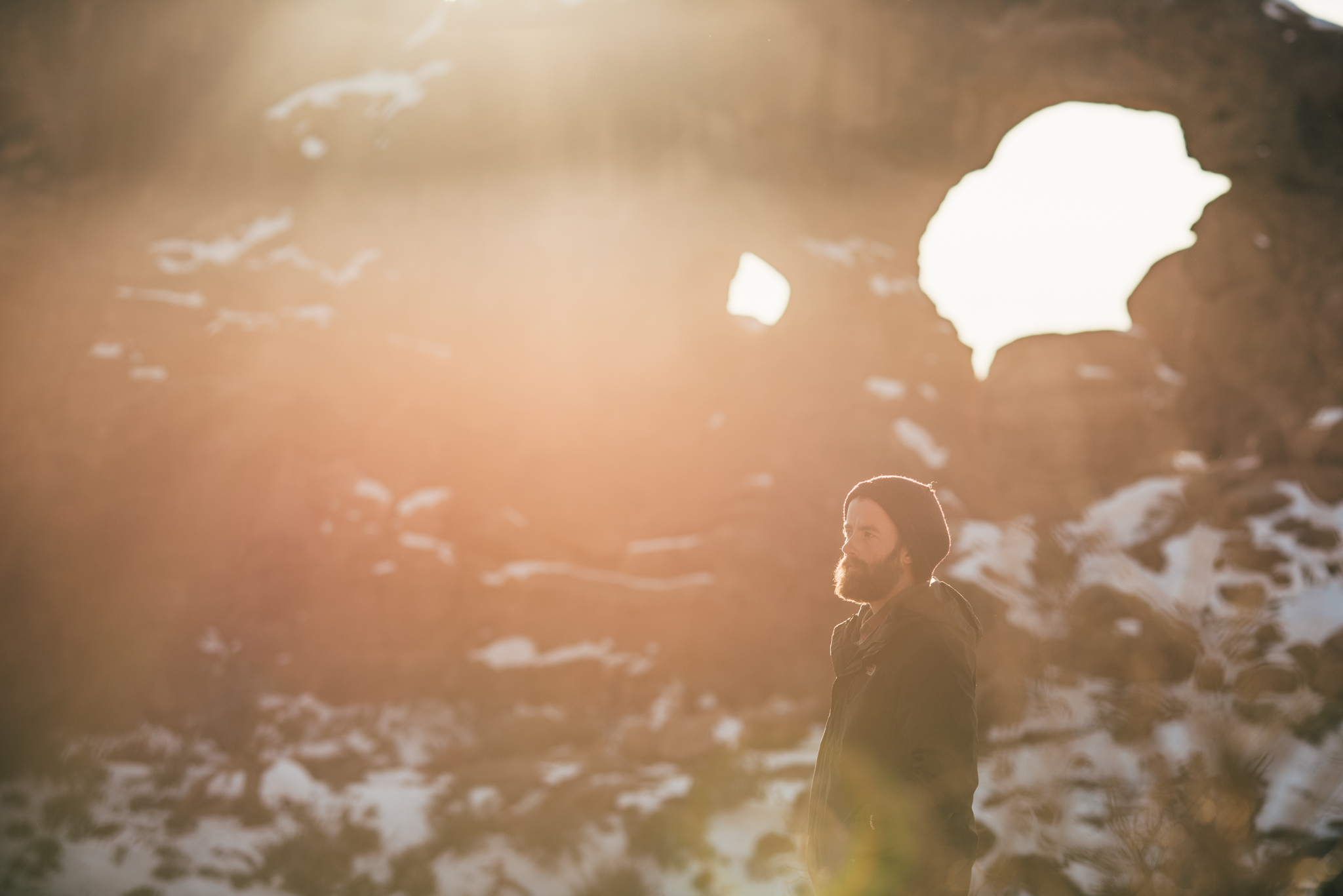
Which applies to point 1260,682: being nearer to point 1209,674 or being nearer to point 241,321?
point 1209,674

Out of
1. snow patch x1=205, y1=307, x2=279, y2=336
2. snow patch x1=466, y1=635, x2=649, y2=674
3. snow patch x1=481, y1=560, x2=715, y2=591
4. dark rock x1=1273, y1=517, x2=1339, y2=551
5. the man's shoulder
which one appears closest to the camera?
the man's shoulder

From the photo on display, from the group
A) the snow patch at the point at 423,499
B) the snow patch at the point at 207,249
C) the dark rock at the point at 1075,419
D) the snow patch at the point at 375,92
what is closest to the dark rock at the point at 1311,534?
the dark rock at the point at 1075,419

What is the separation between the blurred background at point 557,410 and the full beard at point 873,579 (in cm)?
477

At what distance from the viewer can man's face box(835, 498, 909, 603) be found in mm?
1980

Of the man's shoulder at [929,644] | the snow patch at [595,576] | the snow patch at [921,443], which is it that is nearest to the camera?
the man's shoulder at [929,644]

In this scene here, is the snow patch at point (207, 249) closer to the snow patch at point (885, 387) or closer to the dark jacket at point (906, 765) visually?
the snow patch at point (885, 387)

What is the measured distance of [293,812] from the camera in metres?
7.43

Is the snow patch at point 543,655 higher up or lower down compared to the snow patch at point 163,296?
lower down

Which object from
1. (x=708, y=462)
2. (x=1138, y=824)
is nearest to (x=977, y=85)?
(x=708, y=462)

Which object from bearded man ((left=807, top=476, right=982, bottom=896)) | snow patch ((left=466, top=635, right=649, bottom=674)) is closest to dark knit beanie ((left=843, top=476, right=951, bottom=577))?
bearded man ((left=807, top=476, right=982, bottom=896))

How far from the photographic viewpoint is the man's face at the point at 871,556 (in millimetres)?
1980

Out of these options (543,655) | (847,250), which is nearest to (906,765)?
(543,655)

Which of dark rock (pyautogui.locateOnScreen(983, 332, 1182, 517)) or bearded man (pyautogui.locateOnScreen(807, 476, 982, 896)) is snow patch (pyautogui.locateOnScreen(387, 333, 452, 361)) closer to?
dark rock (pyautogui.locateOnScreen(983, 332, 1182, 517))

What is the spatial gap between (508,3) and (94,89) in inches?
259
